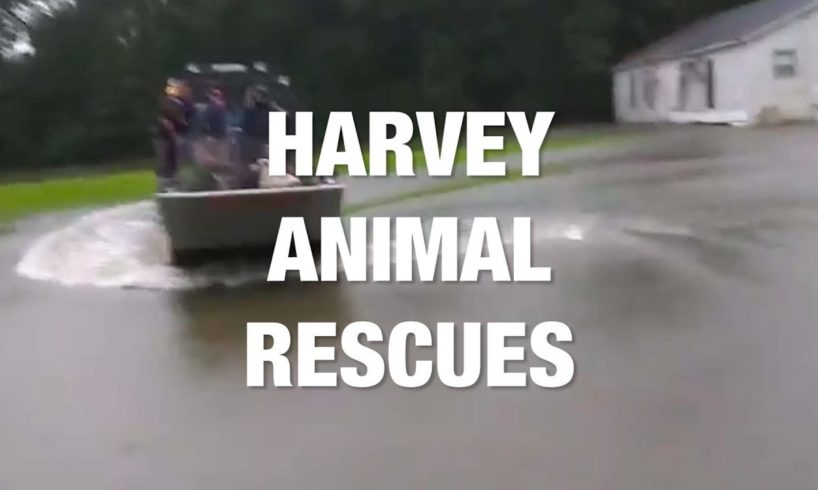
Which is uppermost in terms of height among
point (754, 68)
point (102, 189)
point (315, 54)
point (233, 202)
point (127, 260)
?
point (315, 54)

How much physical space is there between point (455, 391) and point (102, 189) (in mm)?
20925

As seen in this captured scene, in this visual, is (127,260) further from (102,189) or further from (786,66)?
(786,66)

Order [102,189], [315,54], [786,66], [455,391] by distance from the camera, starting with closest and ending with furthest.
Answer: [455,391] < [102,189] < [786,66] < [315,54]

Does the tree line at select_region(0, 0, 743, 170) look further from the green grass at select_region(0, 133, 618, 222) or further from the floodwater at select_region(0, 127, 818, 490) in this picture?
the floodwater at select_region(0, 127, 818, 490)

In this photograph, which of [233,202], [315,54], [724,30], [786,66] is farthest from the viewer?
[315,54]

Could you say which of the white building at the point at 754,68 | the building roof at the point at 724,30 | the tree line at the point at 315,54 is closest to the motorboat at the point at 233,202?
the white building at the point at 754,68

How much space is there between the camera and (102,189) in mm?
26766

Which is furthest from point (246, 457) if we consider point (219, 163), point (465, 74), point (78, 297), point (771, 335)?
point (465, 74)

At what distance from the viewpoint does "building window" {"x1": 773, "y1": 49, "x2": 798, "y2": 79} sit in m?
33.3

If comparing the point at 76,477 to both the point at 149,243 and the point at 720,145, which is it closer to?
the point at 149,243

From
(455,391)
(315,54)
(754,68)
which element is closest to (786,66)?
(754,68)

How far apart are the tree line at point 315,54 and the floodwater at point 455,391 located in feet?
109

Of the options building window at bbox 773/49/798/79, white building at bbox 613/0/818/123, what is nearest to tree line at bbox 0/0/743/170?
white building at bbox 613/0/818/123

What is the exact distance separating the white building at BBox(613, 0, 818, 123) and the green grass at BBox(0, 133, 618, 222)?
13.4ft
